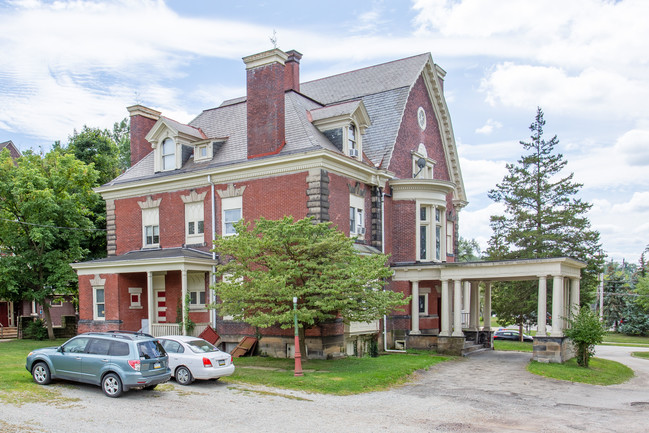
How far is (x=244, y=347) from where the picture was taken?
23.3m

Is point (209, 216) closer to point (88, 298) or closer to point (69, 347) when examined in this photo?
point (88, 298)

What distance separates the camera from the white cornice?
22.9 meters

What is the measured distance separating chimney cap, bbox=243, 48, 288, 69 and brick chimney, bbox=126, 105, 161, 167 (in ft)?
28.3

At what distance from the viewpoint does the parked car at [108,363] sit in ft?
47.0

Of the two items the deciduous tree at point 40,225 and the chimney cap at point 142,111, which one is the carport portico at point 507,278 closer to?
the chimney cap at point 142,111

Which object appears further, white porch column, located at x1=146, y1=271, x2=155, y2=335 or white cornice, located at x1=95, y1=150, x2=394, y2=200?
white porch column, located at x1=146, y1=271, x2=155, y2=335

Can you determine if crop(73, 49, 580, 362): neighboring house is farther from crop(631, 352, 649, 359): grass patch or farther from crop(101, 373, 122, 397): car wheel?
crop(631, 352, 649, 359): grass patch

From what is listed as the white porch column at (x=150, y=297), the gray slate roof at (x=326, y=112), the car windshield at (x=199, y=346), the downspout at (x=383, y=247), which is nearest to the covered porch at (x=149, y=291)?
the white porch column at (x=150, y=297)

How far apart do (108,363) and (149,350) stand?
1035mm

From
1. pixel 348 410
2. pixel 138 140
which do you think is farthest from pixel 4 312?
pixel 348 410

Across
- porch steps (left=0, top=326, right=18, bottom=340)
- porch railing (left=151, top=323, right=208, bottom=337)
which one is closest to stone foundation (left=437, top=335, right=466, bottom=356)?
porch railing (left=151, top=323, right=208, bottom=337)

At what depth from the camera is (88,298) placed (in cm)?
2705

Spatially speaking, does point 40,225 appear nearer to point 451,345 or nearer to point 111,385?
point 111,385

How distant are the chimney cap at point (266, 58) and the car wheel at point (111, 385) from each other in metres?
15.0
